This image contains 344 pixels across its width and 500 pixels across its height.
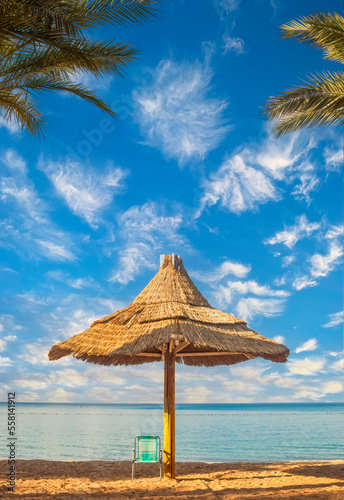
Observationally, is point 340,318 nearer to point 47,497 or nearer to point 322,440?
point 322,440

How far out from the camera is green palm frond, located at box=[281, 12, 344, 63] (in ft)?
24.5

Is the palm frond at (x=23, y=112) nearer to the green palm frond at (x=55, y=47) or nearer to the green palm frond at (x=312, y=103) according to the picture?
the green palm frond at (x=55, y=47)

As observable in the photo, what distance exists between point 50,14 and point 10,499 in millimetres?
A: 5980

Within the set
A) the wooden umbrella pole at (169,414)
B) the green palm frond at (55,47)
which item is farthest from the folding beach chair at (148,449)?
the green palm frond at (55,47)

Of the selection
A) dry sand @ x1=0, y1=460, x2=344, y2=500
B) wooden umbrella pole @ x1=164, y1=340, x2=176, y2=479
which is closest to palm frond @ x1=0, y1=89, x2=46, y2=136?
wooden umbrella pole @ x1=164, y1=340, x2=176, y2=479

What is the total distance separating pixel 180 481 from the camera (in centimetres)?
690

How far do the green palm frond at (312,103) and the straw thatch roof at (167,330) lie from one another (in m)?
3.23

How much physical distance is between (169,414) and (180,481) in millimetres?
960

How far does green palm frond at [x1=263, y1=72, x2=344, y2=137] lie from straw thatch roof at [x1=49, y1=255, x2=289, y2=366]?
323 centimetres

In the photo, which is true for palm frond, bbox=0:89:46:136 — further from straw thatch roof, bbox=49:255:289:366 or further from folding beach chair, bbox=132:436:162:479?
folding beach chair, bbox=132:436:162:479

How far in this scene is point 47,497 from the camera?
5.91m

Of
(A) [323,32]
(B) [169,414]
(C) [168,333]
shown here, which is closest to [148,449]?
(B) [169,414]

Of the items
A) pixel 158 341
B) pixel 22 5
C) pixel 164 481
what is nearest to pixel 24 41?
pixel 22 5

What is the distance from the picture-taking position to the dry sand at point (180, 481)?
6066mm
